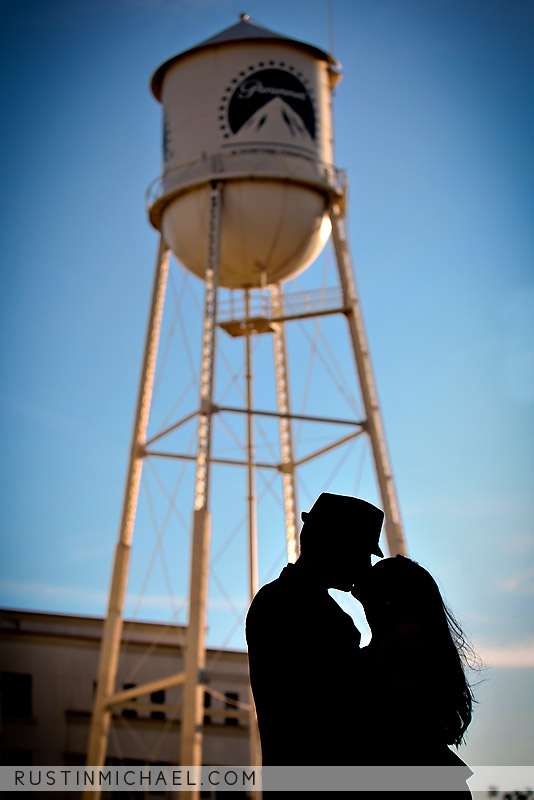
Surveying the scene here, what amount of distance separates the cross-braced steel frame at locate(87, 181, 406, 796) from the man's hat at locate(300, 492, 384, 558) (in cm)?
1512

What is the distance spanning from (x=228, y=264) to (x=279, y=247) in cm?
104

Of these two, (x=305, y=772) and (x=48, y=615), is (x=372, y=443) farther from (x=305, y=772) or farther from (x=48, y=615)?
(x=305, y=772)

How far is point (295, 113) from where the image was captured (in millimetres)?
21750

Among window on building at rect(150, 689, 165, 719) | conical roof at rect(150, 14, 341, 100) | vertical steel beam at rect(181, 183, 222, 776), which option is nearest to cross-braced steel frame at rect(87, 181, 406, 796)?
vertical steel beam at rect(181, 183, 222, 776)

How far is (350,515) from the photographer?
11.6 feet

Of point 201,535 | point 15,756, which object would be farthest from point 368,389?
point 15,756

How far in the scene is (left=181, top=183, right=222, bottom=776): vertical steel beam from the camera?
1844cm

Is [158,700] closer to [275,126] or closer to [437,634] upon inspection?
[275,126]

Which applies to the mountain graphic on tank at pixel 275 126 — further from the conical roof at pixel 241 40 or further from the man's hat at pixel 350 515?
the man's hat at pixel 350 515

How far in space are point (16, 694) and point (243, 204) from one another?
54.3 feet

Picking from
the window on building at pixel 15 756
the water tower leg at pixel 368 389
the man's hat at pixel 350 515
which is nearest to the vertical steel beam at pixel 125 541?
the water tower leg at pixel 368 389

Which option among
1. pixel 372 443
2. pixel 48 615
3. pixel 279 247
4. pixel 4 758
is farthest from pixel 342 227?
pixel 4 758

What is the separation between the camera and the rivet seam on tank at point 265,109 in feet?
70.0

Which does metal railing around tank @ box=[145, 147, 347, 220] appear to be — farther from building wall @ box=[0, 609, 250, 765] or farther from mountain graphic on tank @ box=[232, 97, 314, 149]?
building wall @ box=[0, 609, 250, 765]
